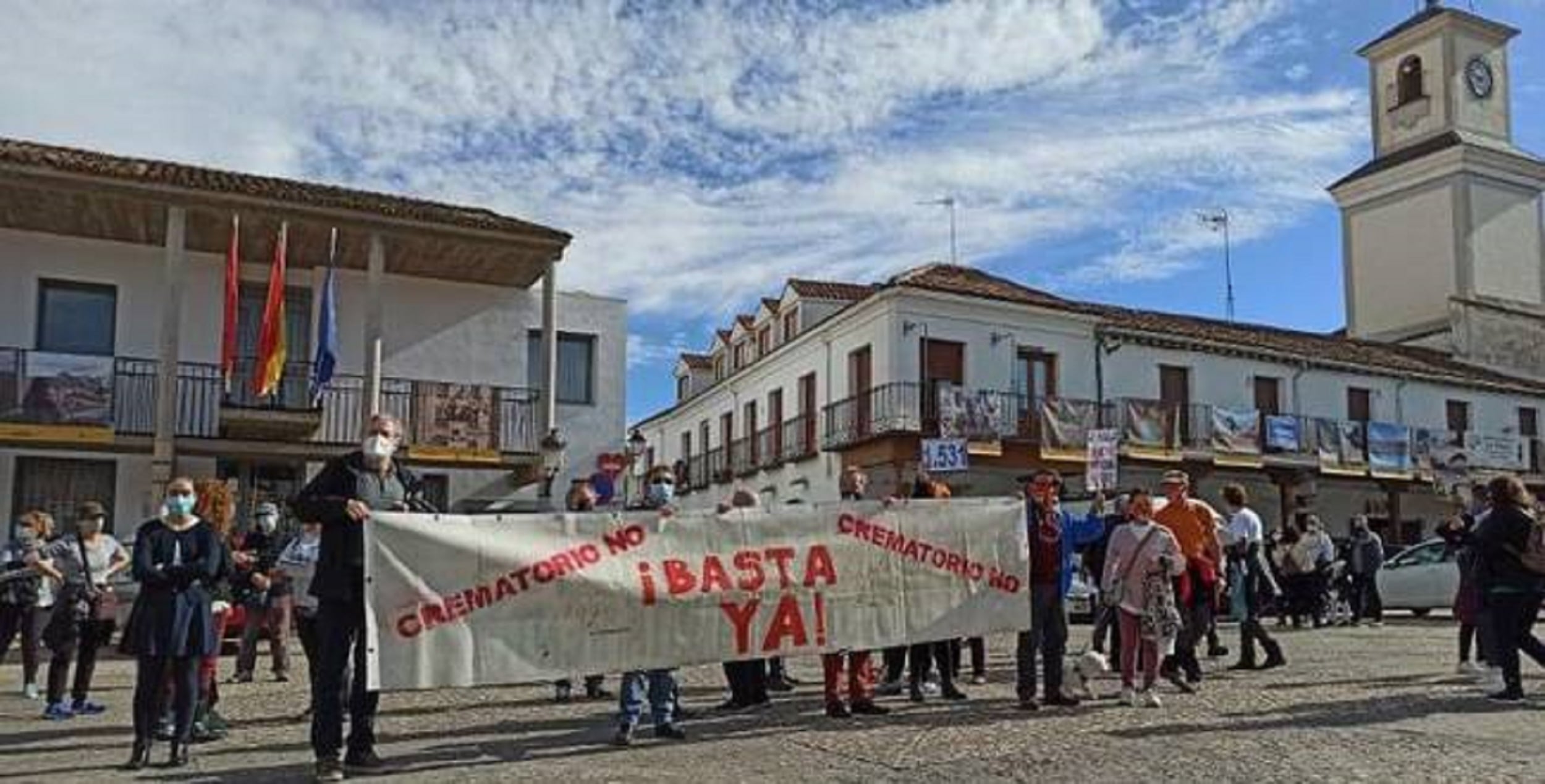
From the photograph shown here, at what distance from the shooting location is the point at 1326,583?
20.8 m

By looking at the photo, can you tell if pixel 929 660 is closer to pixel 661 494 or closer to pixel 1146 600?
pixel 1146 600

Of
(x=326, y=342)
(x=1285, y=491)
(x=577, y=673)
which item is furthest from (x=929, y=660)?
(x=1285, y=491)

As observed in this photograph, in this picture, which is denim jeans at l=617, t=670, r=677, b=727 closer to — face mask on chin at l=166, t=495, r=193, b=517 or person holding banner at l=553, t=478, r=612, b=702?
person holding banner at l=553, t=478, r=612, b=702

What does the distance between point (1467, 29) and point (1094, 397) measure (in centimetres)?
2382

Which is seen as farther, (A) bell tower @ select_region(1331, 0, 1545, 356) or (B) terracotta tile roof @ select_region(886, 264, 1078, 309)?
(A) bell tower @ select_region(1331, 0, 1545, 356)

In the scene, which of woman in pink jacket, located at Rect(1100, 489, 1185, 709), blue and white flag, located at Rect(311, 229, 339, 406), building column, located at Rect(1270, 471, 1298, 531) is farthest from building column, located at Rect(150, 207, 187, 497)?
building column, located at Rect(1270, 471, 1298, 531)

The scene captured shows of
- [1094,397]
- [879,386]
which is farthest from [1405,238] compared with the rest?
[879,386]

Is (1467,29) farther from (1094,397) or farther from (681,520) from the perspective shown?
(681,520)

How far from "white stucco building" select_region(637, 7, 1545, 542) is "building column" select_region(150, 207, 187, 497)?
14.7 metres

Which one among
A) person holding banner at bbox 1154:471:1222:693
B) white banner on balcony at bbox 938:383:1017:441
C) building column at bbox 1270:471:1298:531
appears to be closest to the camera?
person holding banner at bbox 1154:471:1222:693

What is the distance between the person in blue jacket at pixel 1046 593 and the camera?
9.84 metres

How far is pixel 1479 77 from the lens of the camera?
152ft

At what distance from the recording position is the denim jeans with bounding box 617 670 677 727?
332 inches

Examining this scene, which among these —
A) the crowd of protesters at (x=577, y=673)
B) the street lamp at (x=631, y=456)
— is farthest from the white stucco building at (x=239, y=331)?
the crowd of protesters at (x=577, y=673)
